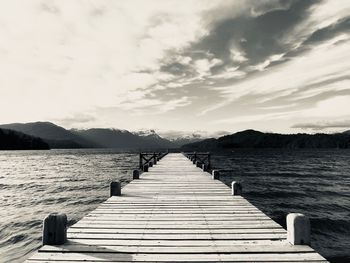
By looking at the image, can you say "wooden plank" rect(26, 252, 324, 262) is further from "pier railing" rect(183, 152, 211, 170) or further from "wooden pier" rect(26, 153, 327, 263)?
"pier railing" rect(183, 152, 211, 170)

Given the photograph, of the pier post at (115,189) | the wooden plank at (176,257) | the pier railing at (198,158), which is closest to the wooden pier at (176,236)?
the wooden plank at (176,257)

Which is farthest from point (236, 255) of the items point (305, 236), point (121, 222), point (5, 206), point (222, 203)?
point (5, 206)

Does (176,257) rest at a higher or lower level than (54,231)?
lower

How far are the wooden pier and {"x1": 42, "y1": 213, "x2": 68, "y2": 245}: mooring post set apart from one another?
0.46 feet

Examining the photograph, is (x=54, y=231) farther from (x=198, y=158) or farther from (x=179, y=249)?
(x=198, y=158)

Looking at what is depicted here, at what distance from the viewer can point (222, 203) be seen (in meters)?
11.2

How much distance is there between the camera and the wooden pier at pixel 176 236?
6.14m

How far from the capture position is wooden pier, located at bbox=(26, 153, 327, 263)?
6137mm

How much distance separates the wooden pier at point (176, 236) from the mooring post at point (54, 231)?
141 mm

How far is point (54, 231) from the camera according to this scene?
6.69 meters

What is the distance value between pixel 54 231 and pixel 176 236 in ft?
9.37

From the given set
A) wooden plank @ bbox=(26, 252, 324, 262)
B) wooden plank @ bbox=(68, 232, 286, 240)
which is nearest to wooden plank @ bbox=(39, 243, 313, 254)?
wooden plank @ bbox=(26, 252, 324, 262)

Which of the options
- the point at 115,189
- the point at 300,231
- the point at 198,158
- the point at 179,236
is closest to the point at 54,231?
the point at 179,236

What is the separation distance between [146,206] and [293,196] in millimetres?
23173
